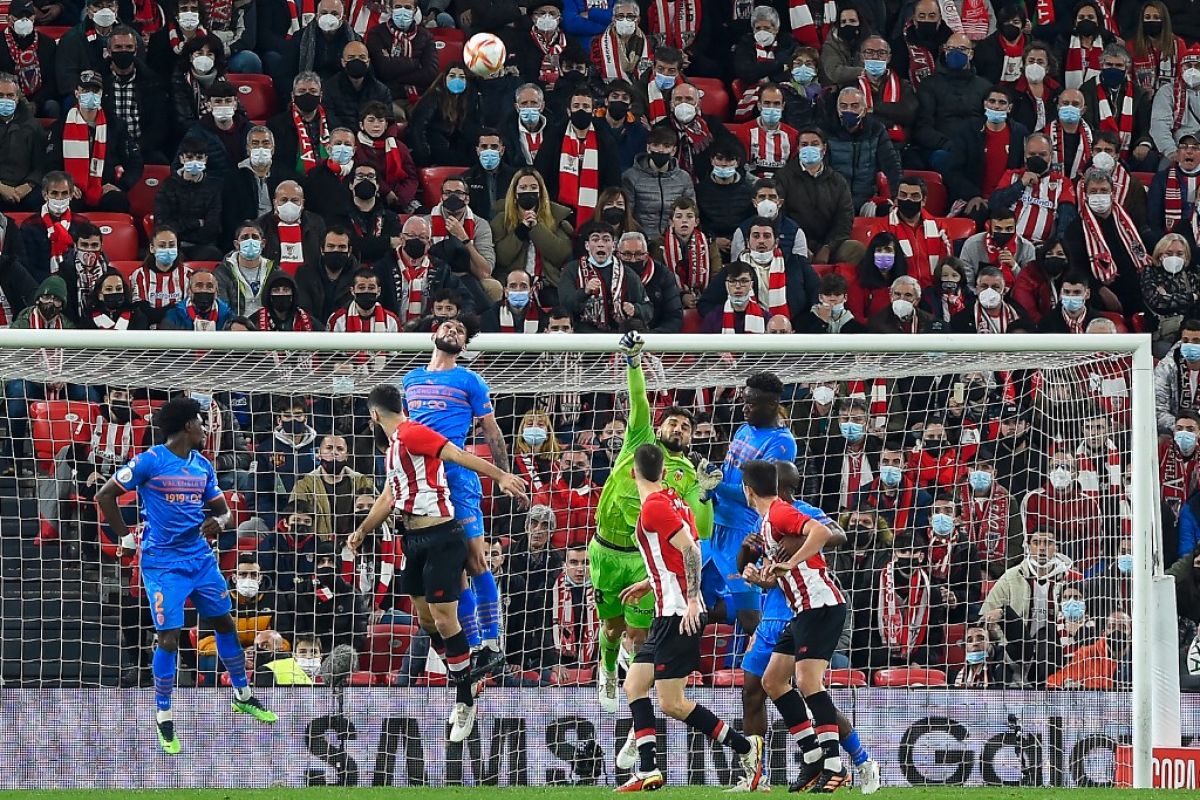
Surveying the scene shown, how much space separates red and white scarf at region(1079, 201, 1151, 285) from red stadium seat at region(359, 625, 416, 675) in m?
7.31

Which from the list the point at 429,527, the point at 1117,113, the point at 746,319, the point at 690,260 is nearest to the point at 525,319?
the point at 690,260

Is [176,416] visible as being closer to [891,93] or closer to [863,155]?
[863,155]

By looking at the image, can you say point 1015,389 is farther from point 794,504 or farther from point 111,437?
point 111,437

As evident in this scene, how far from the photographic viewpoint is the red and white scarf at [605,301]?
16.6 m

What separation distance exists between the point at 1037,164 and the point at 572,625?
22.1 ft

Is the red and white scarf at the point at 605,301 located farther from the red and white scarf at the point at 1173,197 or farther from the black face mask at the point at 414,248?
the red and white scarf at the point at 1173,197

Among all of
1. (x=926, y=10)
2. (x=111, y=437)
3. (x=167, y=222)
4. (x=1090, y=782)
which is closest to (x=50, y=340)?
(x=111, y=437)

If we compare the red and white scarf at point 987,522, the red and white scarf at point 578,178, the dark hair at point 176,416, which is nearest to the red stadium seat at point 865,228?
the red and white scarf at point 578,178

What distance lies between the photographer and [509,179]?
17.7 meters

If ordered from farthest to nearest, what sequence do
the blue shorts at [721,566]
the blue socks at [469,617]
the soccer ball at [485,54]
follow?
1. the soccer ball at [485,54]
2. the blue shorts at [721,566]
3. the blue socks at [469,617]

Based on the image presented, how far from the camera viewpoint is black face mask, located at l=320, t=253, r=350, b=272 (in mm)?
16734

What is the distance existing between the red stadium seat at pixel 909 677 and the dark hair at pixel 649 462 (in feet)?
11.9

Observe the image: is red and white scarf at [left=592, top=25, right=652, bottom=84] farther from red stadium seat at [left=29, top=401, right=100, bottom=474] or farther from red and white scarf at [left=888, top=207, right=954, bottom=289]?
red stadium seat at [left=29, top=401, right=100, bottom=474]

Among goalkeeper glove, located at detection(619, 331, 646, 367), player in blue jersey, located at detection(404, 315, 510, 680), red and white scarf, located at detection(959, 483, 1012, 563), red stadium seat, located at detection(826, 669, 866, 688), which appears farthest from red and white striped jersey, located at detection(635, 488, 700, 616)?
red and white scarf, located at detection(959, 483, 1012, 563)
